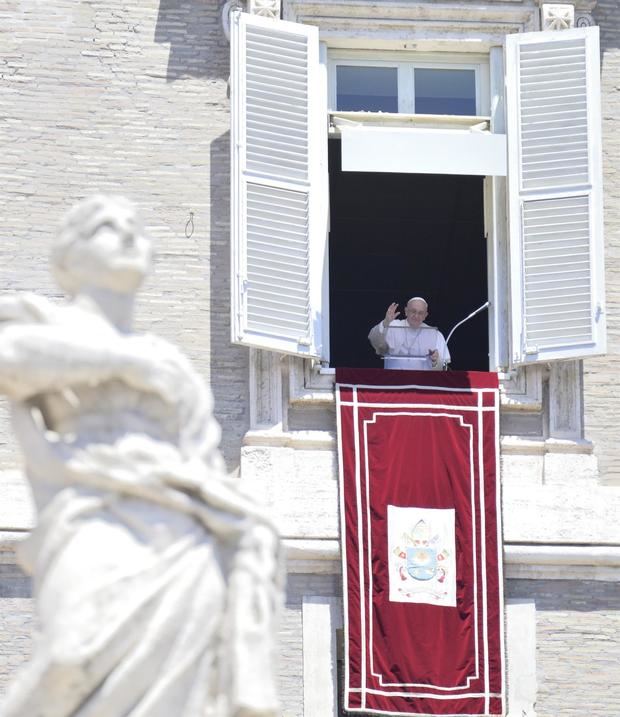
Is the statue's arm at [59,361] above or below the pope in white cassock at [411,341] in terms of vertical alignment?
below

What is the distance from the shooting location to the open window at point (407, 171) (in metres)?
18.6

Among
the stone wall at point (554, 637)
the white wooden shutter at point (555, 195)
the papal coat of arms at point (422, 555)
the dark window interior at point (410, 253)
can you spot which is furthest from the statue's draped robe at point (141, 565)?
the dark window interior at point (410, 253)

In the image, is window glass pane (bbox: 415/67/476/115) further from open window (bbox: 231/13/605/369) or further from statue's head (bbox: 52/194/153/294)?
statue's head (bbox: 52/194/153/294)

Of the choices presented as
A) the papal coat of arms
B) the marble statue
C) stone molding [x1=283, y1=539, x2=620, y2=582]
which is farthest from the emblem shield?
the marble statue

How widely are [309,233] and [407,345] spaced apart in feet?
3.26

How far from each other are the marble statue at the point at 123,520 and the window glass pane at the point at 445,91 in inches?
387

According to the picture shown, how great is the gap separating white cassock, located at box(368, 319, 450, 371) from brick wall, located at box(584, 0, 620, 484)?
96cm

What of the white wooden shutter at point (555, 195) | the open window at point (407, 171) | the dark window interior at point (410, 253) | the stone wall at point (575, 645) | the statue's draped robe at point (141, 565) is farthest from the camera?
the dark window interior at point (410, 253)

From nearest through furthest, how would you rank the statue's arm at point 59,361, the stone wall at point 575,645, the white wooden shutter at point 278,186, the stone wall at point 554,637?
the statue's arm at point 59,361, the stone wall at point 554,637, the stone wall at point 575,645, the white wooden shutter at point 278,186

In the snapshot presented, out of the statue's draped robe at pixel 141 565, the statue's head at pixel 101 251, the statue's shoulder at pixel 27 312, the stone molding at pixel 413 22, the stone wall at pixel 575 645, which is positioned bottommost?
the stone wall at pixel 575 645

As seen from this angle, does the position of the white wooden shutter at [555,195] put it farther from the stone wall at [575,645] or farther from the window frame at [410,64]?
Answer: the stone wall at [575,645]

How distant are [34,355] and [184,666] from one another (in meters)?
1.07

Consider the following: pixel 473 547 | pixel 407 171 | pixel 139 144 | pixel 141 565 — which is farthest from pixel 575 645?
pixel 141 565

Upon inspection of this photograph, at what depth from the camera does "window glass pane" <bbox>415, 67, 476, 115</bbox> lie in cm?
1938
